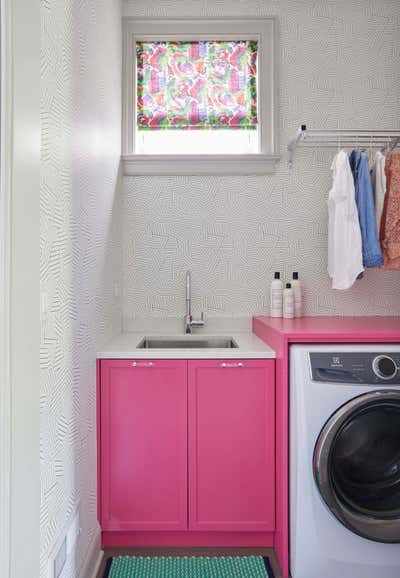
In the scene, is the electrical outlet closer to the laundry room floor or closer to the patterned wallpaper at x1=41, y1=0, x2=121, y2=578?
the patterned wallpaper at x1=41, y1=0, x2=121, y2=578

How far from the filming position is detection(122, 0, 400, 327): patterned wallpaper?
2.45 m

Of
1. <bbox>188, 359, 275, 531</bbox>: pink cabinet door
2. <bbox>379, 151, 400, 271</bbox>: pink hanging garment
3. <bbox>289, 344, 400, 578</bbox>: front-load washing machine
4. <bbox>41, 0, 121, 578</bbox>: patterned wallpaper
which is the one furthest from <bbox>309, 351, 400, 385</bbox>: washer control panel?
<bbox>41, 0, 121, 578</bbox>: patterned wallpaper

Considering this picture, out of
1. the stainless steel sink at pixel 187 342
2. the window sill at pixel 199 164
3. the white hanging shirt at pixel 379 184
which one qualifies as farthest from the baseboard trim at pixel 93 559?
the white hanging shirt at pixel 379 184

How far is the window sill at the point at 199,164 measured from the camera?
2.40 metres

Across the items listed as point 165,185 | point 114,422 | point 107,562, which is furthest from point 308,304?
point 107,562

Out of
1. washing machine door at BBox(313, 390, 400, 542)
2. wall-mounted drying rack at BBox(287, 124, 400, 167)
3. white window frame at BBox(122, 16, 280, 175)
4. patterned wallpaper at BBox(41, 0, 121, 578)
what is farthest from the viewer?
white window frame at BBox(122, 16, 280, 175)

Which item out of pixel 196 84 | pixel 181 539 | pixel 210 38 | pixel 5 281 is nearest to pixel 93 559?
pixel 181 539

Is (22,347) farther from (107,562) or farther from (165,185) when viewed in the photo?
(165,185)

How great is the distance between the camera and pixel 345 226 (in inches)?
81.7

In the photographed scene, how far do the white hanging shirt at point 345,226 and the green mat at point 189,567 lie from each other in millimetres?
1366

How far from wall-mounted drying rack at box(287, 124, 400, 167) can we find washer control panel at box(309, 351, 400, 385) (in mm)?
1221

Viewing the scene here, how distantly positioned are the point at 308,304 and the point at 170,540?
1464mm

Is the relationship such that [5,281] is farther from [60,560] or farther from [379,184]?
[379,184]

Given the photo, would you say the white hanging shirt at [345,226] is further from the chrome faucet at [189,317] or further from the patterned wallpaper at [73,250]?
the patterned wallpaper at [73,250]
